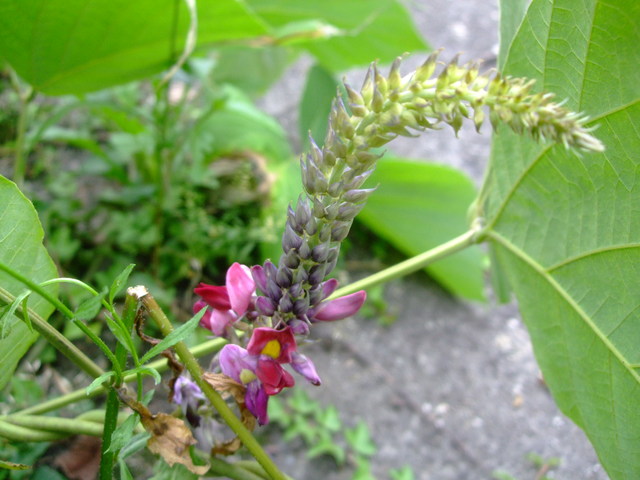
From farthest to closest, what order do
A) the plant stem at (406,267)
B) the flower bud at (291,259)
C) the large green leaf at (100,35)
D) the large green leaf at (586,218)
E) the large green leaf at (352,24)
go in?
the large green leaf at (352,24) → the large green leaf at (100,35) → the plant stem at (406,267) → the large green leaf at (586,218) → the flower bud at (291,259)

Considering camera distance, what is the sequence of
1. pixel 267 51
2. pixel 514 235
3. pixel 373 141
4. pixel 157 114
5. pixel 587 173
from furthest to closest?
1. pixel 267 51
2. pixel 157 114
3. pixel 514 235
4. pixel 587 173
5. pixel 373 141

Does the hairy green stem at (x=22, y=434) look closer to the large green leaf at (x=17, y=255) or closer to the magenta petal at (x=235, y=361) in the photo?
the large green leaf at (x=17, y=255)

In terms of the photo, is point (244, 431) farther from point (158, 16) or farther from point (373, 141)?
point (158, 16)

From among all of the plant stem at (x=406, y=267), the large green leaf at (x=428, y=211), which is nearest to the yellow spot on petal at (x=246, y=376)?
the plant stem at (x=406, y=267)

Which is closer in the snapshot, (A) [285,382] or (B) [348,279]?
(A) [285,382]

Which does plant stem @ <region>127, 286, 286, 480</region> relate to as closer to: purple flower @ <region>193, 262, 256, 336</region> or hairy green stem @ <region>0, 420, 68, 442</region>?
purple flower @ <region>193, 262, 256, 336</region>

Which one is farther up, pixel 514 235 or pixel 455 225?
pixel 514 235

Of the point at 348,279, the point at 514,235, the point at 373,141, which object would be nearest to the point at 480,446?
the point at 348,279
